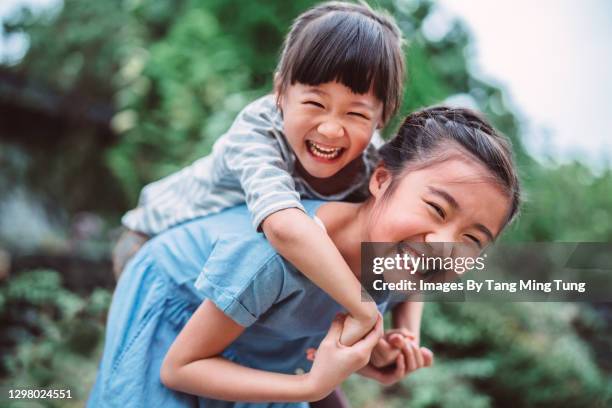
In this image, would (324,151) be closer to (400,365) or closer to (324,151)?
(324,151)

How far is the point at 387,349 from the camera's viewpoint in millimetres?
1553

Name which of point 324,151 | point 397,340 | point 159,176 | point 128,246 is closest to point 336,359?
point 397,340

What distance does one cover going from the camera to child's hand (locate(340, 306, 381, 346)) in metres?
1.26

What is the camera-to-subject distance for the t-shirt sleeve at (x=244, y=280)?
1.25 m

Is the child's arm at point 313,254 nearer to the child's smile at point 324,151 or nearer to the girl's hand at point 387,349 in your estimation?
the child's smile at point 324,151

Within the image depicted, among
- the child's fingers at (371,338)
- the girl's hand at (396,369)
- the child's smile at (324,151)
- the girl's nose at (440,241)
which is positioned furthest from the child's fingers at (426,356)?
the child's smile at (324,151)

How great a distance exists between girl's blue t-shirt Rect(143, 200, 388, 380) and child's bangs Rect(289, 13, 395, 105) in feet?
0.94

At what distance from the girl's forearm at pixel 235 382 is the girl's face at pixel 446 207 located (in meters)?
0.36

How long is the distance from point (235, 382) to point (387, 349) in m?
0.42

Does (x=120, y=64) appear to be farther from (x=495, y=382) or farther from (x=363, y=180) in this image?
(x=363, y=180)

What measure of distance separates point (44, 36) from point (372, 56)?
15.8 feet

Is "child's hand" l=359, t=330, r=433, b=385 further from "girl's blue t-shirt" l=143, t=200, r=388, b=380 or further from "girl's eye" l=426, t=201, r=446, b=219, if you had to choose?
"girl's eye" l=426, t=201, r=446, b=219

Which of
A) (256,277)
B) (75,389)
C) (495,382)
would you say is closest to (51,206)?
(75,389)

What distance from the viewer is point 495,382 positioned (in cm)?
373
